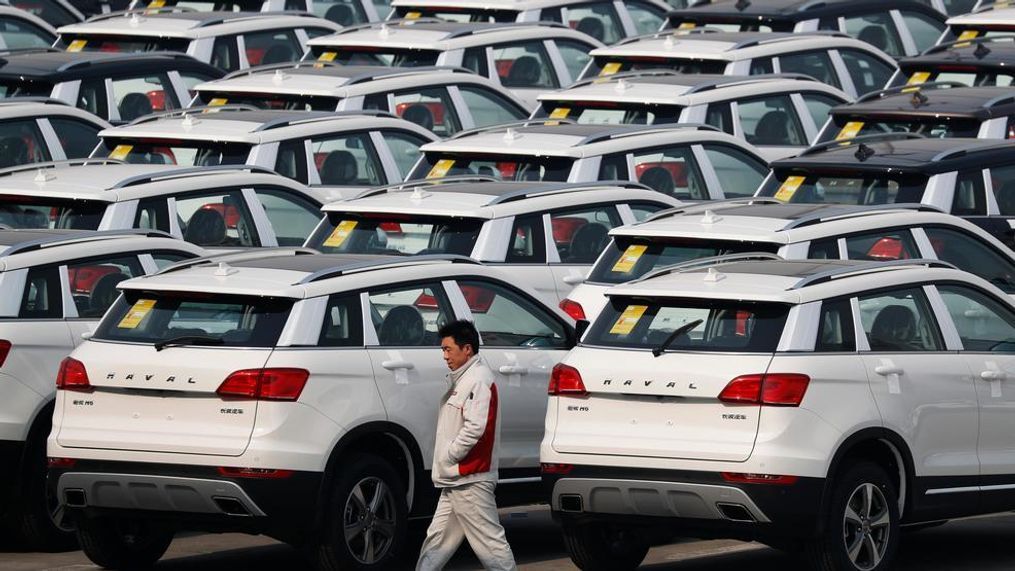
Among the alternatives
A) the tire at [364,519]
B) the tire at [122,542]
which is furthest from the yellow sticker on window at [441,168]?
the tire at [364,519]

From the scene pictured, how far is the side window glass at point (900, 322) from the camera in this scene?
11.5 m

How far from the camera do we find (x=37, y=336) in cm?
1254

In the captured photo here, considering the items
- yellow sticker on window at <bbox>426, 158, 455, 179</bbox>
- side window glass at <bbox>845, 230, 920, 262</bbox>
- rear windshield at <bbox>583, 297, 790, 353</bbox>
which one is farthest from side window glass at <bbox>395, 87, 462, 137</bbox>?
rear windshield at <bbox>583, 297, 790, 353</bbox>

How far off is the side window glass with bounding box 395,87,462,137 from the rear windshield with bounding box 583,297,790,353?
944 cm

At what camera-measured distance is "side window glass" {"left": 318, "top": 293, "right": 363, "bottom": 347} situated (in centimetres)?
1166

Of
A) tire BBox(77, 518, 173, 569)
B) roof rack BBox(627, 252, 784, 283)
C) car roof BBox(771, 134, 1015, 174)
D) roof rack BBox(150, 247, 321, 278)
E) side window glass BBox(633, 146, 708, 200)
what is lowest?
tire BBox(77, 518, 173, 569)

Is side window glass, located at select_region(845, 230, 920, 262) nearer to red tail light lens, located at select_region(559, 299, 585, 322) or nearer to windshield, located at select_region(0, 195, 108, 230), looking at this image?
red tail light lens, located at select_region(559, 299, 585, 322)

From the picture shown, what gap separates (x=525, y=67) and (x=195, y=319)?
12368mm

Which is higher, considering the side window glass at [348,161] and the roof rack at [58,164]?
the side window glass at [348,161]

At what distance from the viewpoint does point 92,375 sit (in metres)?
11.7

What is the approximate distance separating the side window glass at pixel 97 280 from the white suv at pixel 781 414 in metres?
2.95

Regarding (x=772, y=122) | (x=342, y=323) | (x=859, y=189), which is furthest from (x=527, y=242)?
(x=772, y=122)

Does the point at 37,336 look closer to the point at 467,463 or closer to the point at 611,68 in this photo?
the point at 467,463

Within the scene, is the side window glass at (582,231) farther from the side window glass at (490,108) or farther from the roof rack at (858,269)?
the side window glass at (490,108)
